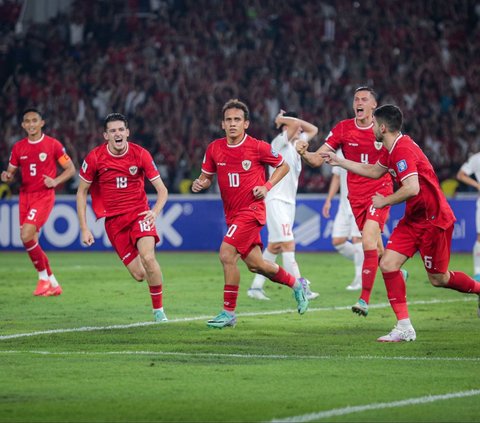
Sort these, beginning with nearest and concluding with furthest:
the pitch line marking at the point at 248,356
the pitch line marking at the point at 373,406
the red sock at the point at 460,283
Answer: the pitch line marking at the point at 373,406
the pitch line marking at the point at 248,356
the red sock at the point at 460,283

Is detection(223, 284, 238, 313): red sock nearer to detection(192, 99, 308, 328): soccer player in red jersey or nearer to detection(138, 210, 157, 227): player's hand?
detection(192, 99, 308, 328): soccer player in red jersey

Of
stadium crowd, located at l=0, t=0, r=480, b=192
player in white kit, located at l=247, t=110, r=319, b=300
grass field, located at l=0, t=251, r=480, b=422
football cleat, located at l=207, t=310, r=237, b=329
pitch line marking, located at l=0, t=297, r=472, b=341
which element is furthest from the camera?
stadium crowd, located at l=0, t=0, r=480, b=192

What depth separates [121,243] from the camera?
12.6 meters

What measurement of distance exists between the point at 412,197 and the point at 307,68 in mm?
19796

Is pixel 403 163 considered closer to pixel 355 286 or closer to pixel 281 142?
pixel 281 142

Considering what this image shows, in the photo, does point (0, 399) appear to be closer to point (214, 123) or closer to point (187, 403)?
point (187, 403)

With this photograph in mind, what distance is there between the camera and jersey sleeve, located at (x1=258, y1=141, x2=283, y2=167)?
474 inches

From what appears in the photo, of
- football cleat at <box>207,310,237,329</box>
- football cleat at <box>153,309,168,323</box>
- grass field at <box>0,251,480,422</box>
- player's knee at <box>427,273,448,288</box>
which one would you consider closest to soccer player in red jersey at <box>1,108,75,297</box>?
grass field at <box>0,251,480,422</box>

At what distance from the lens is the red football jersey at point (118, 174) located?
12578 millimetres

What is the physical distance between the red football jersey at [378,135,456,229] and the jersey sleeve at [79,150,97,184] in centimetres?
349

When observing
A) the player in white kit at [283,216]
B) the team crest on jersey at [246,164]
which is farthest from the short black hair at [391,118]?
the player in white kit at [283,216]

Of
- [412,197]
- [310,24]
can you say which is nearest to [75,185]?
[310,24]

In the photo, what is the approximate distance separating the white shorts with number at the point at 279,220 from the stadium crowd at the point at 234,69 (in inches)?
417

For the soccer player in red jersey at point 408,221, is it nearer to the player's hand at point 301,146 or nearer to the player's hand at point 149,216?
the player's hand at point 301,146
